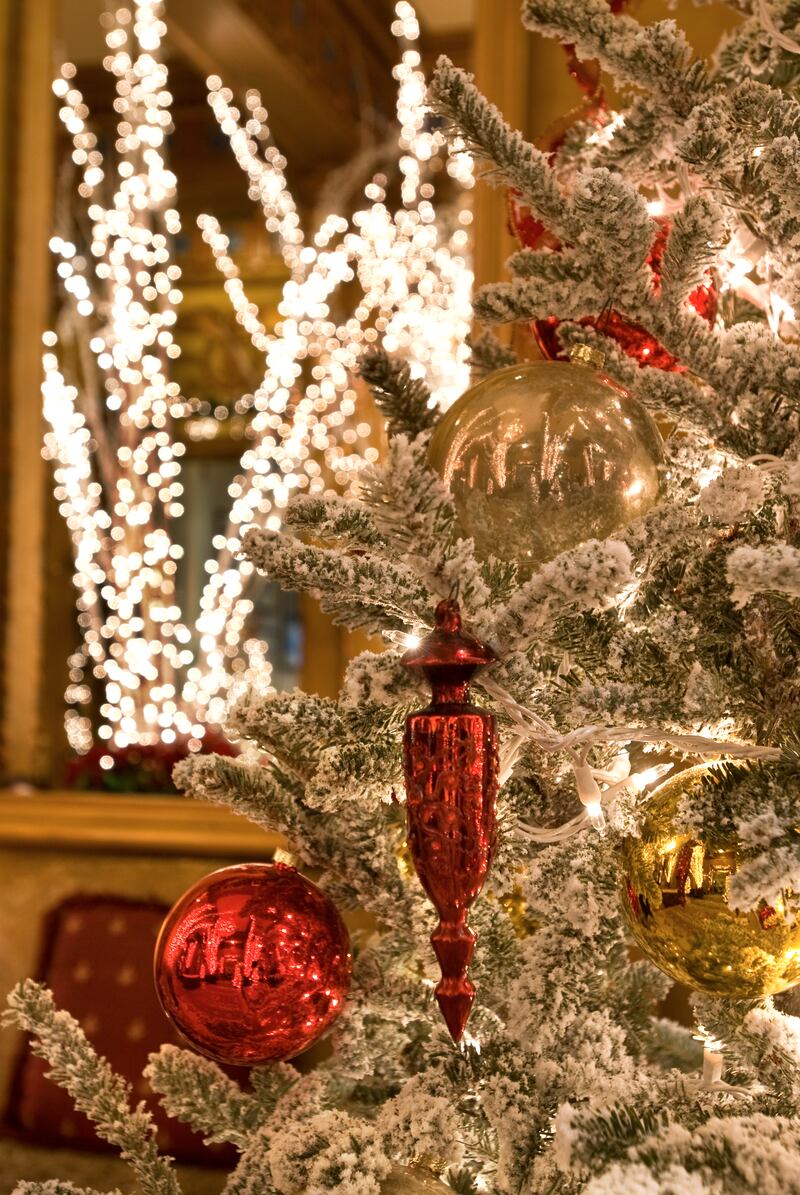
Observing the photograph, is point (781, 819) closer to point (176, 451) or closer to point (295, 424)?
point (176, 451)

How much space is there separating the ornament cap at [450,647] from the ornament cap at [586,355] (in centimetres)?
21

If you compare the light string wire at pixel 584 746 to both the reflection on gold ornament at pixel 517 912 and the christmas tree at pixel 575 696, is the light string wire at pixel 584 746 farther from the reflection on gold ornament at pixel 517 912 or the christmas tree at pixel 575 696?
the reflection on gold ornament at pixel 517 912

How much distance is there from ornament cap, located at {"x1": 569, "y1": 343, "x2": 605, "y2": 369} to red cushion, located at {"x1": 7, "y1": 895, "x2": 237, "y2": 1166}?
99cm

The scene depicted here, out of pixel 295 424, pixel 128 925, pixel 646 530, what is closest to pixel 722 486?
pixel 646 530

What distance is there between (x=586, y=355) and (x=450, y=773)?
28cm

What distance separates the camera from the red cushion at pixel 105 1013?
1.36 meters

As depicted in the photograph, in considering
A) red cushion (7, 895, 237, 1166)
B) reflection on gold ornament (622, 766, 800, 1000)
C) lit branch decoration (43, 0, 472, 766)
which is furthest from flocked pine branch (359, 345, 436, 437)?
lit branch decoration (43, 0, 472, 766)

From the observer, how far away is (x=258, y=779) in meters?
0.72

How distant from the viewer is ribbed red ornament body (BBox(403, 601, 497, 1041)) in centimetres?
54

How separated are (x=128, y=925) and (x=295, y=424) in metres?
1.46

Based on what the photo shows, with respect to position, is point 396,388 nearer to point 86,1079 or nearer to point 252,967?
point 252,967

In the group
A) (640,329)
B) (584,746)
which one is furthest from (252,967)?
(640,329)

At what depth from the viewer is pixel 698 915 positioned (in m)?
0.61

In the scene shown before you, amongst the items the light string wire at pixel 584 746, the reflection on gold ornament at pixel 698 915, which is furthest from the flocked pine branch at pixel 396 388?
the reflection on gold ornament at pixel 698 915
